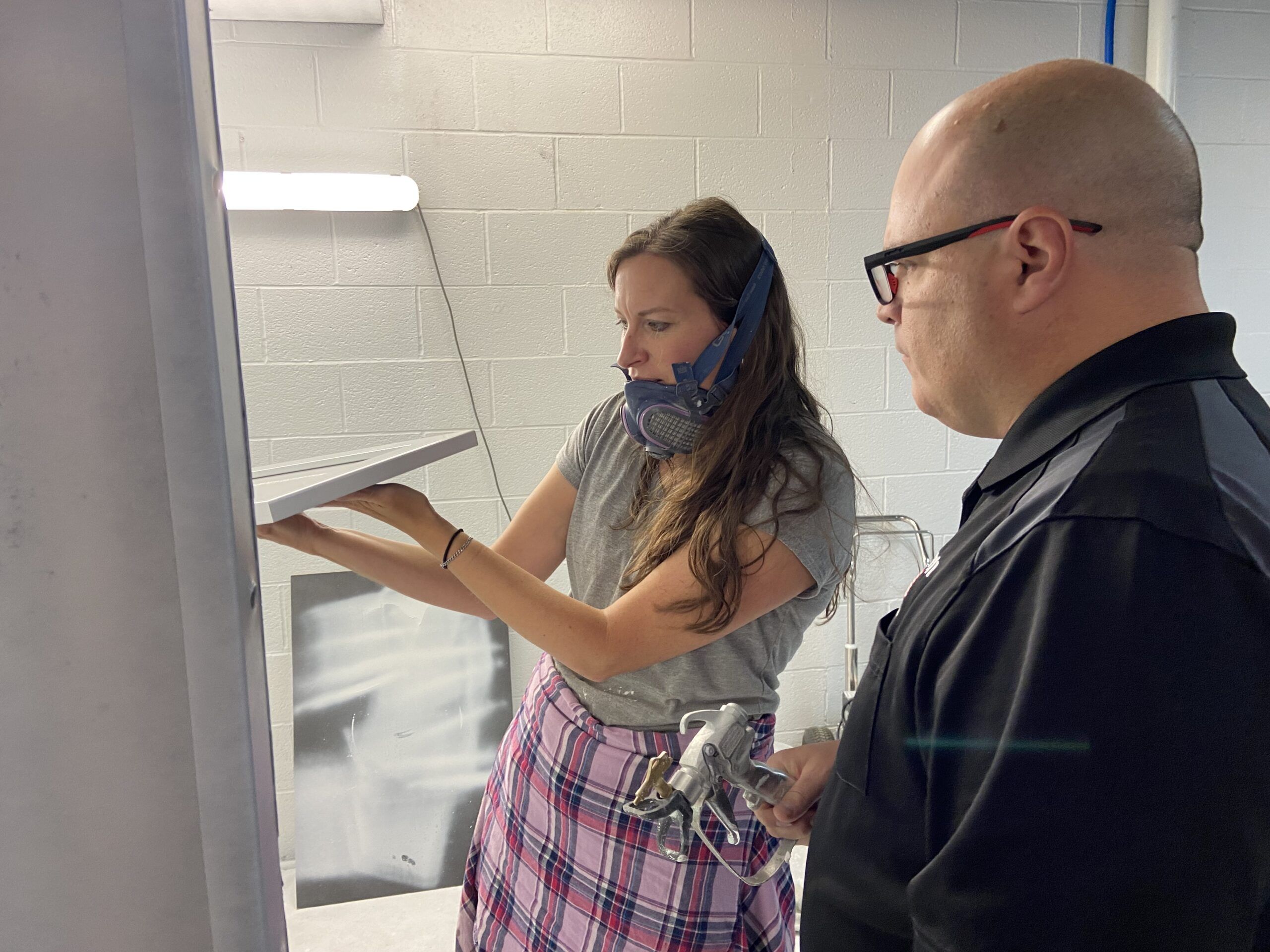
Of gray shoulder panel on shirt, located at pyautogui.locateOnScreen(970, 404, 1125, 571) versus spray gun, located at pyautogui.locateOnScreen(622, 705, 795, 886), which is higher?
gray shoulder panel on shirt, located at pyautogui.locateOnScreen(970, 404, 1125, 571)

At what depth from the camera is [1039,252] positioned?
69 centimetres

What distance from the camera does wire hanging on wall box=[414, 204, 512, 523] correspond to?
230cm

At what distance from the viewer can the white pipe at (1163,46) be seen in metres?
2.45

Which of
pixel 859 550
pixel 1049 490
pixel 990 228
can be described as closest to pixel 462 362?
pixel 859 550

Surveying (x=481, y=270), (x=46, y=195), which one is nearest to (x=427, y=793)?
(x=481, y=270)

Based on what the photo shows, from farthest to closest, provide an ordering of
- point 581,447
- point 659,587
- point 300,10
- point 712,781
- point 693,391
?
point 300,10 < point 581,447 < point 693,391 < point 659,587 < point 712,781

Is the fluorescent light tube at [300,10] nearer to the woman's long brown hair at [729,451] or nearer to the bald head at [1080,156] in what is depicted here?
the woman's long brown hair at [729,451]

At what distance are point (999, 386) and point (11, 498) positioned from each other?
70cm

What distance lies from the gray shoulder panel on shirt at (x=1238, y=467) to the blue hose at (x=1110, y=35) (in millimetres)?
2374

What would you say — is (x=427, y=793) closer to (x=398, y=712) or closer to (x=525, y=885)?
(x=398, y=712)

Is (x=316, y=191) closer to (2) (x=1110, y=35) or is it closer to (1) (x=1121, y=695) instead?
(1) (x=1121, y=695)

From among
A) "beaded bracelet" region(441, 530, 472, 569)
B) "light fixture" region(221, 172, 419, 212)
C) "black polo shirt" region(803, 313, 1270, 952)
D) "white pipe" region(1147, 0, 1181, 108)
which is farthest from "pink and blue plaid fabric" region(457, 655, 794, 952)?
"white pipe" region(1147, 0, 1181, 108)

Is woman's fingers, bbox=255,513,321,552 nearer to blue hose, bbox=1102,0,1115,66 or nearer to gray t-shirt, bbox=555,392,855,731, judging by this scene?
gray t-shirt, bbox=555,392,855,731

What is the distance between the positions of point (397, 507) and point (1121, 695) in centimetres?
83
